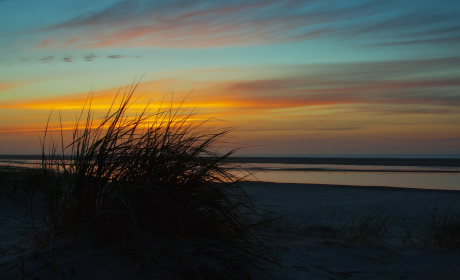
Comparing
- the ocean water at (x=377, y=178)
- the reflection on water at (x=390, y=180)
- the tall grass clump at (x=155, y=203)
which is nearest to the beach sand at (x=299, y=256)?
the tall grass clump at (x=155, y=203)

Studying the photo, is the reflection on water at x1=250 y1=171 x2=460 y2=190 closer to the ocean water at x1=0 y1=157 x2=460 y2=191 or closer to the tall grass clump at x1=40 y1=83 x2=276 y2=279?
the ocean water at x1=0 y1=157 x2=460 y2=191

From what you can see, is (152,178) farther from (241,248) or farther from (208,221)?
(241,248)

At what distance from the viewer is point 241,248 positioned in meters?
3.29

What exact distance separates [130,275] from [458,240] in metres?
4.60

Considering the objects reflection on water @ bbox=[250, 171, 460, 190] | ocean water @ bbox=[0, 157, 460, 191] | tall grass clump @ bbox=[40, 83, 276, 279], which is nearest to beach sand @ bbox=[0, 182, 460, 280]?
tall grass clump @ bbox=[40, 83, 276, 279]

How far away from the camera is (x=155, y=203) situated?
335cm

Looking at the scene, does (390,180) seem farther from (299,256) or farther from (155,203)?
(155,203)

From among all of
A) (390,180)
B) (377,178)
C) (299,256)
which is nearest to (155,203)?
(299,256)

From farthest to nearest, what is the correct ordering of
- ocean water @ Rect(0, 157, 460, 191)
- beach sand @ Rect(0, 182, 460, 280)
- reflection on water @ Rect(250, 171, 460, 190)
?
1. ocean water @ Rect(0, 157, 460, 191)
2. reflection on water @ Rect(250, 171, 460, 190)
3. beach sand @ Rect(0, 182, 460, 280)

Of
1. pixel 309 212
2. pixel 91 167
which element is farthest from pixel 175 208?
pixel 309 212

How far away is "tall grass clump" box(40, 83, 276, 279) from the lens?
10.5 ft

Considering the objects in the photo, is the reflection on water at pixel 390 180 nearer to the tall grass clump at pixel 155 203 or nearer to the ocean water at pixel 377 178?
the ocean water at pixel 377 178

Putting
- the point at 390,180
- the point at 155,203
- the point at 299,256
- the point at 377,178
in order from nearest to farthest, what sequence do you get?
1. the point at 155,203
2. the point at 299,256
3. the point at 390,180
4. the point at 377,178

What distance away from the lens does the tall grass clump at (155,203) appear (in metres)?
3.20
